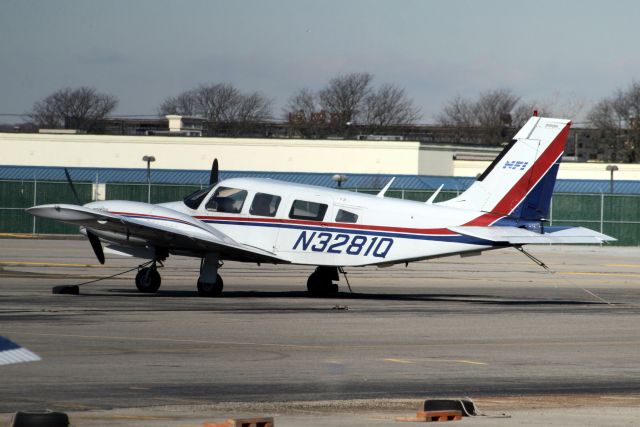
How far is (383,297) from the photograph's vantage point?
25734 mm

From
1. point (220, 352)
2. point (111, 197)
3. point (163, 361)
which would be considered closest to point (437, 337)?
point (220, 352)

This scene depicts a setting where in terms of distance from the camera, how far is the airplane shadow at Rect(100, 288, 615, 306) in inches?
975

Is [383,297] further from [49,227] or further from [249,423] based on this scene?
[49,227]

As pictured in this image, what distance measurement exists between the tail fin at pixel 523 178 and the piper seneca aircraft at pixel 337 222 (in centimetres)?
2

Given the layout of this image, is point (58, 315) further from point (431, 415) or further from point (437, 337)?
point (431, 415)

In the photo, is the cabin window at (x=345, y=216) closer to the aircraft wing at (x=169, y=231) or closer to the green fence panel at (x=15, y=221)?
the aircraft wing at (x=169, y=231)

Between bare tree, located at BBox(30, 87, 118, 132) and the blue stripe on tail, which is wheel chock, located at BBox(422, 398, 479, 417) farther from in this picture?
bare tree, located at BBox(30, 87, 118, 132)

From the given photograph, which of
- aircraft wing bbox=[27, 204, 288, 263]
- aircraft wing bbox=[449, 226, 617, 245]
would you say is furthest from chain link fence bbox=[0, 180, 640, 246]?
aircraft wing bbox=[449, 226, 617, 245]

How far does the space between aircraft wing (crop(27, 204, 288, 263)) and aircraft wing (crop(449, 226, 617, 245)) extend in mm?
4315

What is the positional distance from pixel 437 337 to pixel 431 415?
7287mm

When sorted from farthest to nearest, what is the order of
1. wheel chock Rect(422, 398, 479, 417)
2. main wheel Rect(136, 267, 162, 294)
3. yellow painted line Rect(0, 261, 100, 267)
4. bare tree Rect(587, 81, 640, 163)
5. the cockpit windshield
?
bare tree Rect(587, 81, 640, 163)
yellow painted line Rect(0, 261, 100, 267)
the cockpit windshield
main wheel Rect(136, 267, 162, 294)
wheel chock Rect(422, 398, 479, 417)

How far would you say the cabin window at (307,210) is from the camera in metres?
24.4

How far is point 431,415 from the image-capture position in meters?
10.6

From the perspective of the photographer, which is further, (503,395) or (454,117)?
(454,117)
